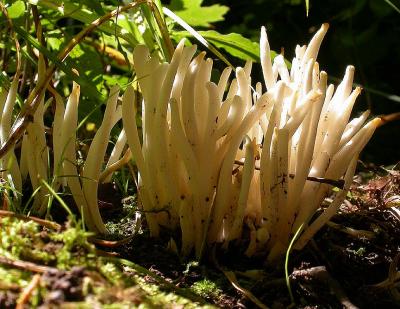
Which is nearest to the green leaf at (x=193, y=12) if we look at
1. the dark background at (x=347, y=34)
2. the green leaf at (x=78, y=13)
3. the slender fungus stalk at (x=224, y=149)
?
the green leaf at (x=78, y=13)

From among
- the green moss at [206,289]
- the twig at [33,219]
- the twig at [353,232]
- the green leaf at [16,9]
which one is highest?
the green leaf at [16,9]

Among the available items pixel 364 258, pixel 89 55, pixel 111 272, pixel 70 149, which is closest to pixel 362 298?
pixel 364 258

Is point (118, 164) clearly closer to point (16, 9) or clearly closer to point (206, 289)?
point (206, 289)

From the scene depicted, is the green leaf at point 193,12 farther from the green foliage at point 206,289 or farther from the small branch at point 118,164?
the green foliage at point 206,289

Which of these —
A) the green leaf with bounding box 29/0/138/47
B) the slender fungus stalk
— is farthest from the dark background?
the slender fungus stalk

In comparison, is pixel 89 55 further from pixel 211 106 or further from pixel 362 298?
pixel 362 298

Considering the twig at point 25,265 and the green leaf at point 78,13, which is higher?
the green leaf at point 78,13
